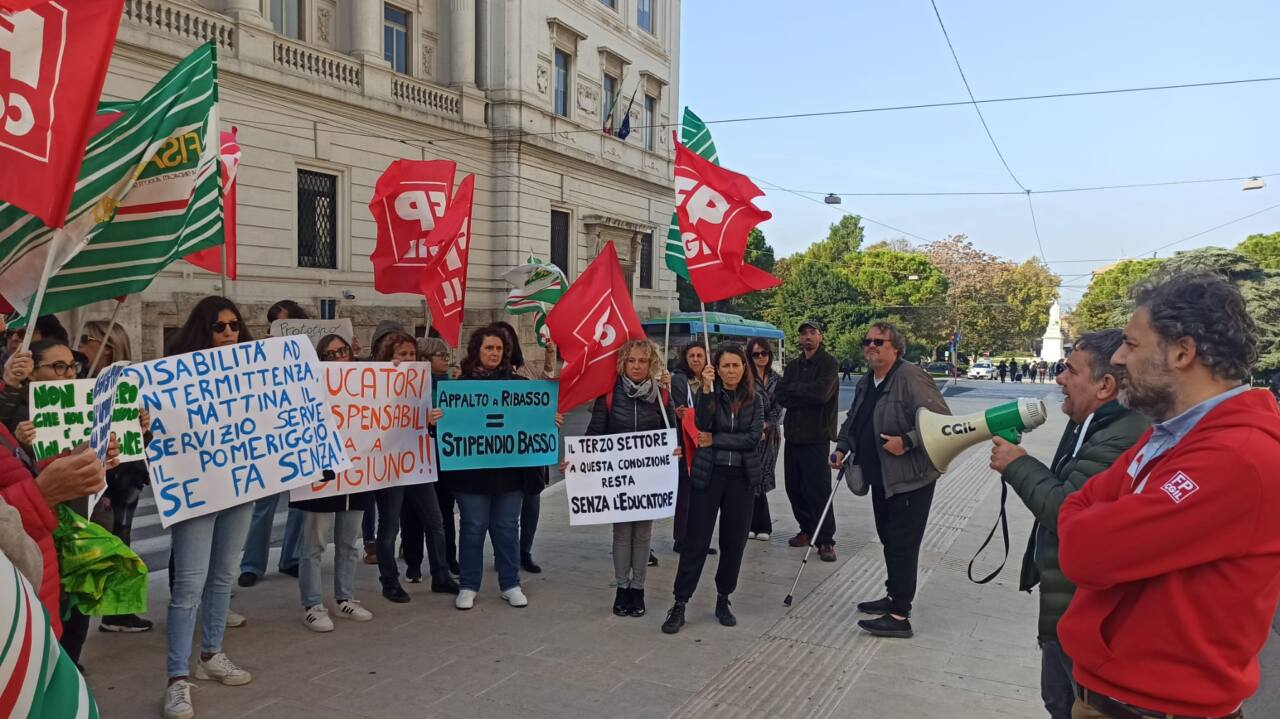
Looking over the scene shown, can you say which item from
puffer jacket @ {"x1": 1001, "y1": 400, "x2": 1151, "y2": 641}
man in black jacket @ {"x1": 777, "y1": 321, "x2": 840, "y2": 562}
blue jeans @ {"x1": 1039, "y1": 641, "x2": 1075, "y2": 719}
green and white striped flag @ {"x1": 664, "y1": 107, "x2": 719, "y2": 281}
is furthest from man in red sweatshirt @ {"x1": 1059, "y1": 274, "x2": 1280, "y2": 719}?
green and white striped flag @ {"x1": 664, "y1": 107, "x2": 719, "y2": 281}

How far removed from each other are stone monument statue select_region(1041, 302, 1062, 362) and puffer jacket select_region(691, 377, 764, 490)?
68843 millimetres

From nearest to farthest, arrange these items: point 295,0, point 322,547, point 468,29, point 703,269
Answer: point 322,547 < point 703,269 < point 295,0 < point 468,29

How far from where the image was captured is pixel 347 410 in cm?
588

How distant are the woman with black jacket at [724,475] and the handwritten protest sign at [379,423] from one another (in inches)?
75.3

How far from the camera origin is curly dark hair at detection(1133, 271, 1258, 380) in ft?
7.19

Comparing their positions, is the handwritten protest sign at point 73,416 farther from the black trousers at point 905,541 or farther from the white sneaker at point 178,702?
the black trousers at point 905,541

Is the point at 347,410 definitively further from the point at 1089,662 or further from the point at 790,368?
the point at 1089,662

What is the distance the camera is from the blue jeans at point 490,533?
6.05 metres

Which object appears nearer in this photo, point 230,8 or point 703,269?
point 703,269

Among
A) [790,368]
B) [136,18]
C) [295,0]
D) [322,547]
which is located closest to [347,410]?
[322,547]

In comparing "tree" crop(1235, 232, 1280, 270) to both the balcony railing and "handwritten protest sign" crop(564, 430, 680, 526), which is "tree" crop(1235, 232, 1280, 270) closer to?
the balcony railing

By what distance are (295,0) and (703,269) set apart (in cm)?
1611

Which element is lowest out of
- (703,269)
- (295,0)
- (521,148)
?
(703,269)

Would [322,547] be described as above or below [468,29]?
below
